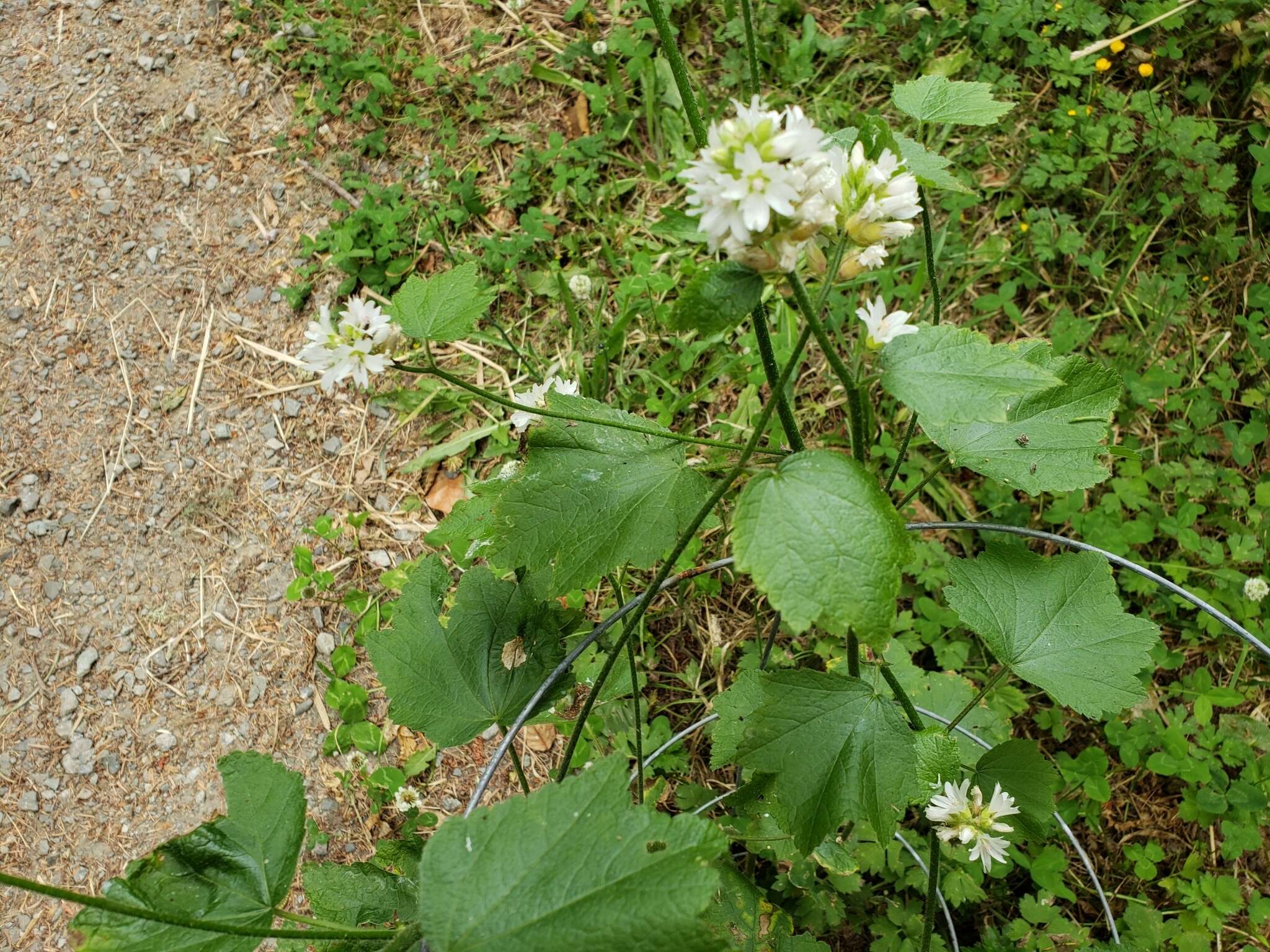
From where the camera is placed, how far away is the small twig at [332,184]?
3379mm

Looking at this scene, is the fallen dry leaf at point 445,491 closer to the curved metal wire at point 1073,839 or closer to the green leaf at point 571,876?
the curved metal wire at point 1073,839

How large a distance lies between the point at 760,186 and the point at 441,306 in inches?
23.5

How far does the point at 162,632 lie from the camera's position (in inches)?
114

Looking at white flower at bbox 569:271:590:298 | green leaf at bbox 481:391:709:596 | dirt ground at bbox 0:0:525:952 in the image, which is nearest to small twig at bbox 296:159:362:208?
dirt ground at bbox 0:0:525:952

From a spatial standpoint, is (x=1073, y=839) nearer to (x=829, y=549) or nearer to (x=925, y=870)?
(x=925, y=870)

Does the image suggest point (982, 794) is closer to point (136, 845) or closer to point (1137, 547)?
point (1137, 547)

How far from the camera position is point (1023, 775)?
1563 millimetres

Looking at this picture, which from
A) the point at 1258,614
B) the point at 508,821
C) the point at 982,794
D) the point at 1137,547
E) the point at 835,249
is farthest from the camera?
the point at 1137,547

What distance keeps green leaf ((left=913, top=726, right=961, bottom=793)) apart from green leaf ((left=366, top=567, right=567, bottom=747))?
60 cm

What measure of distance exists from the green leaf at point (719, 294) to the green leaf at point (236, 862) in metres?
0.79

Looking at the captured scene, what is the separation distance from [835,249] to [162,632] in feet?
8.59

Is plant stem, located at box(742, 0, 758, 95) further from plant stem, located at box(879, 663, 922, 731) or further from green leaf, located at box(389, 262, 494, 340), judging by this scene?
plant stem, located at box(879, 663, 922, 731)

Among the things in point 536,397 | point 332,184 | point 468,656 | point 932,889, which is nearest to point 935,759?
point 932,889

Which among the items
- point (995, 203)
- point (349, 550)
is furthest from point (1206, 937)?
point (349, 550)
